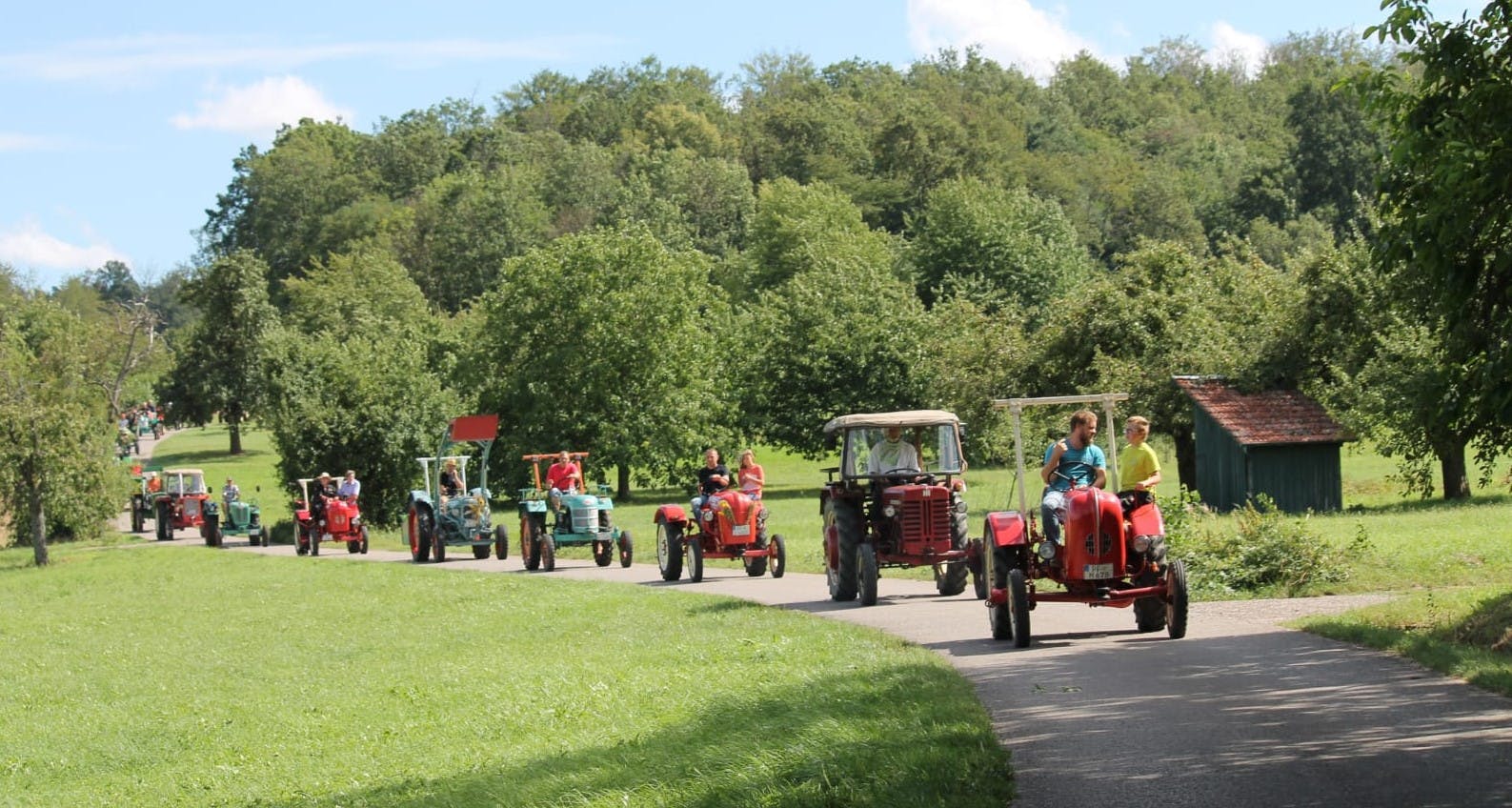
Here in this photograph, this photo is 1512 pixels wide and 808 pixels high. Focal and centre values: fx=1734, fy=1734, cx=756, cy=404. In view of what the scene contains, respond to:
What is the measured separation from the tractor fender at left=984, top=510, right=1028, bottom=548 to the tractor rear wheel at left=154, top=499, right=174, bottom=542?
4052cm

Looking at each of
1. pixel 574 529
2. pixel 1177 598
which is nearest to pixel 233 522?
pixel 574 529

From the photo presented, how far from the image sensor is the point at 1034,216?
319 feet

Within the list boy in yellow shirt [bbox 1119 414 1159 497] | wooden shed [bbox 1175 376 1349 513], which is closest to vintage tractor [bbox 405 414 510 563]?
wooden shed [bbox 1175 376 1349 513]

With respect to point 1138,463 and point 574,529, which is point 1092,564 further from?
point 574,529

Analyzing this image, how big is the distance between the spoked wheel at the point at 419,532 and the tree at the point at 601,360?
25515mm

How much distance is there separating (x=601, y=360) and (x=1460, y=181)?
50.1 metres

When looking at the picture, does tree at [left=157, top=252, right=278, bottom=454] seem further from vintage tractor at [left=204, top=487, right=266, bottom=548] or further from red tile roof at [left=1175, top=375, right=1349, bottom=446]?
red tile roof at [left=1175, top=375, right=1349, bottom=446]

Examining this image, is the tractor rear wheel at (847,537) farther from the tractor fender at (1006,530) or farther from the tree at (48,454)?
the tree at (48,454)

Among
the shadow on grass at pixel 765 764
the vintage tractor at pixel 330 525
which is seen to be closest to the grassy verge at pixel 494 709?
the shadow on grass at pixel 765 764

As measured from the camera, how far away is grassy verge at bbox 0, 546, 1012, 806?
9461 mm

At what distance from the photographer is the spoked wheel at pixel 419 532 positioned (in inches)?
1281

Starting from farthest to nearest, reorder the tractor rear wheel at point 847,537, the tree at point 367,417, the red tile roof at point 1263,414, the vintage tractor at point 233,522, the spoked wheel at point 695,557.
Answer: the tree at point 367,417, the vintage tractor at point 233,522, the red tile roof at point 1263,414, the spoked wheel at point 695,557, the tractor rear wheel at point 847,537

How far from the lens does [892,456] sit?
1944cm

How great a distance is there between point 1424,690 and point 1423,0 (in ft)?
16.2
